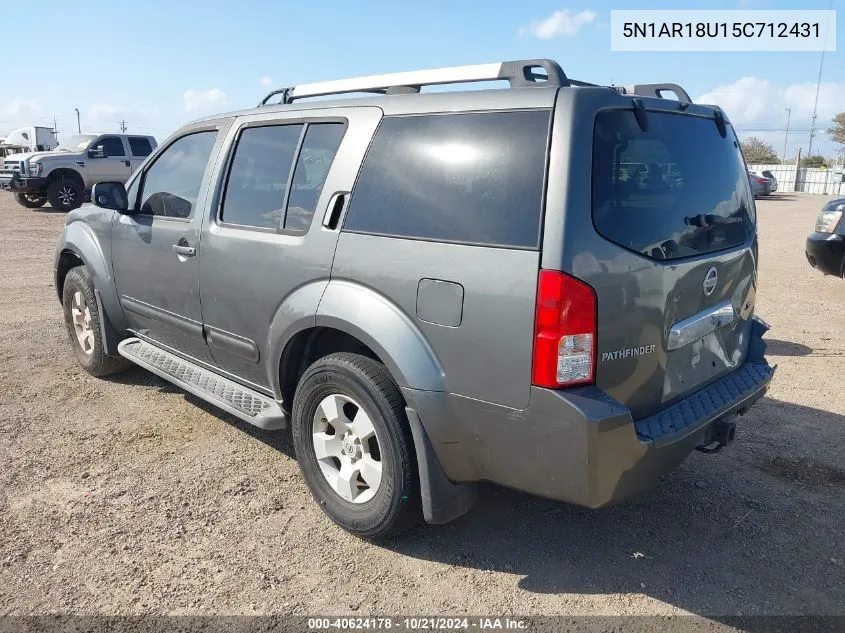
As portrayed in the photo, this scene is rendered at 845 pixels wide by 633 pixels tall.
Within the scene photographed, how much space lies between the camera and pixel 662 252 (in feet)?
8.46

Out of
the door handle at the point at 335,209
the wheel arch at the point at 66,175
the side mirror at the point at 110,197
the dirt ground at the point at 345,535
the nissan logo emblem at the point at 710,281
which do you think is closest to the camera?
the dirt ground at the point at 345,535

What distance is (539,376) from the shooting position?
7.73 ft

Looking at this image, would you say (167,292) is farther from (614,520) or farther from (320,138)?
(614,520)

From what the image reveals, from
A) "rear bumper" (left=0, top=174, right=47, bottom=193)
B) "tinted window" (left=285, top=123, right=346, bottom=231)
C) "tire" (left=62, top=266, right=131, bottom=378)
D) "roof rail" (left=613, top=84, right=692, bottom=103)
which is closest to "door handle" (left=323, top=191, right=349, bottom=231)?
"tinted window" (left=285, top=123, right=346, bottom=231)

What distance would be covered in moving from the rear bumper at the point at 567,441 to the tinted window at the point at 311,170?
1109 mm

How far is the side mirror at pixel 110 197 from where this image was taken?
4.36 m

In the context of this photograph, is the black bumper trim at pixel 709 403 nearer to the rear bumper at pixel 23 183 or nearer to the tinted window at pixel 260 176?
the tinted window at pixel 260 176

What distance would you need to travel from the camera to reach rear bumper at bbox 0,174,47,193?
57.8ft

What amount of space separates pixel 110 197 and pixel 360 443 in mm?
2592

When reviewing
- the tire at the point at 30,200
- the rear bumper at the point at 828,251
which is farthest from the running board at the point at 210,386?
the tire at the point at 30,200

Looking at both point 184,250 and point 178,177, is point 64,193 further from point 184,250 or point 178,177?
point 184,250

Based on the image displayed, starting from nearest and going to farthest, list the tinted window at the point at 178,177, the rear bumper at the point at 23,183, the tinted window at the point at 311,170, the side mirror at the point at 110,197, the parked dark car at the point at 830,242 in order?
the tinted window at the point at 311,170 < the tinted window at the point at 178,177 < the side mirror at the point at 110,197 < the parked dark car at the point at 830,242 < the rear bumper at the point at 23,183

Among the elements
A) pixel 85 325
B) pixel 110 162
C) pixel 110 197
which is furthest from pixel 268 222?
pixel 110 162

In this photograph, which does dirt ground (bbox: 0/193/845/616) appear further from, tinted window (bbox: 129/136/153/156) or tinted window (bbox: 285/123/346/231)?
tinted window (bbox: 129/136/153/156)
